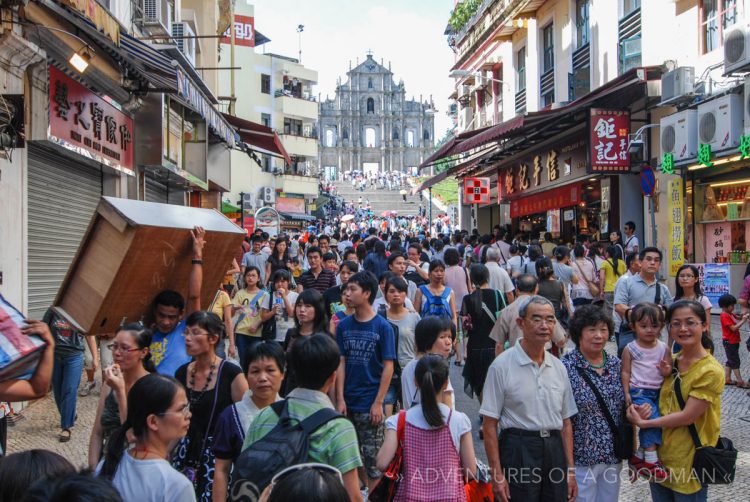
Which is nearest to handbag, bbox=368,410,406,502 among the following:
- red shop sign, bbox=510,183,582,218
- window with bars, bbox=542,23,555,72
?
red shop sign, bbox=510,183,582,218

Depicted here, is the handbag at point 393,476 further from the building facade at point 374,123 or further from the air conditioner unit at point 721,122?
the building facade at point 374,123

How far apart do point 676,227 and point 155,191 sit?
10.3 meters

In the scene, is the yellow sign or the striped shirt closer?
the striped shirt

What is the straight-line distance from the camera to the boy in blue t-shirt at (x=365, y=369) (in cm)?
503

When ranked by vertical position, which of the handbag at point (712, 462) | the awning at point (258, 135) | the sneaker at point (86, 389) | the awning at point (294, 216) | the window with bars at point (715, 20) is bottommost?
the sneaker at point (86, 389)

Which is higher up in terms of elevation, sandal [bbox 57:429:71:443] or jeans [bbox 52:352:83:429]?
jeans [bbox 52:352:83:429]

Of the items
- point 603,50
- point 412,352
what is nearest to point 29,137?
point 412,352

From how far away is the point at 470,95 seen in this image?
102 feet

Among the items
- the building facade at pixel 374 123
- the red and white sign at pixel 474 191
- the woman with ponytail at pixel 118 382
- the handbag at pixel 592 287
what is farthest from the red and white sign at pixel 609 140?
the building facade at pixel 374 123

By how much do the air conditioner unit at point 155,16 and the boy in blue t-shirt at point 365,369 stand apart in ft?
33.4

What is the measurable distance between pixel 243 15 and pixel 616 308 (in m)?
30.9

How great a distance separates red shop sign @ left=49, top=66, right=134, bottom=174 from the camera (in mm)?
8570

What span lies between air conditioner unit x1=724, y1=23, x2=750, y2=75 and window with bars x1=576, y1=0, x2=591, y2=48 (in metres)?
7.57

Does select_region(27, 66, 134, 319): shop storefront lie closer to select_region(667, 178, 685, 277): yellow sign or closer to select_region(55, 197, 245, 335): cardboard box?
select_region(55, 197, 245, 335): cardboard box
